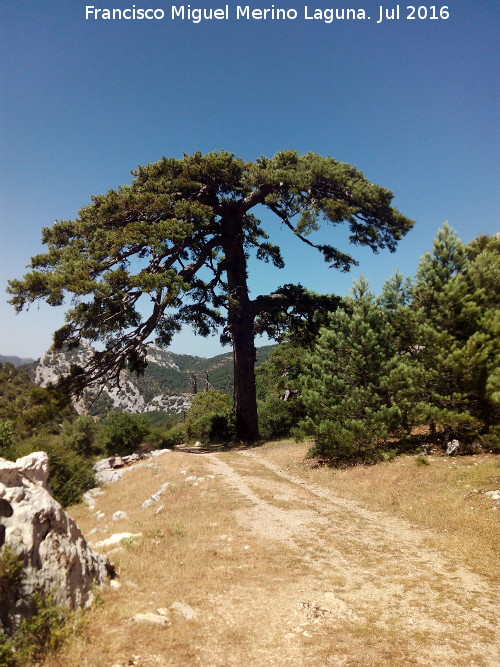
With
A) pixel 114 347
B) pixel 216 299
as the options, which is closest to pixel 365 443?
pixel 114 347

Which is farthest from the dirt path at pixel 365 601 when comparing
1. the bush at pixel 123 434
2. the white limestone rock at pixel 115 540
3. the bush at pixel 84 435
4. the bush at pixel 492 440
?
the bush at pixel 84 435

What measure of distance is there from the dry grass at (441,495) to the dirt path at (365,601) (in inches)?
21.5

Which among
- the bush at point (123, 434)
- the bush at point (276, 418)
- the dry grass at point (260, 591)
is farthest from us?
the bush at point (123, 434)

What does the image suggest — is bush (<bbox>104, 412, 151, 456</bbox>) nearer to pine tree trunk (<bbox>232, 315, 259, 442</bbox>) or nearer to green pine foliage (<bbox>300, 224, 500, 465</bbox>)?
pine tree trunk (<bbox>232, 315, 259, 442</bbox>)

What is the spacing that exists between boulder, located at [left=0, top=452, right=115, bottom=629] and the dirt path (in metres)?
1.94

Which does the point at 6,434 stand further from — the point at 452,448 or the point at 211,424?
the point at 452,448

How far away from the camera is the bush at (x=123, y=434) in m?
30.5

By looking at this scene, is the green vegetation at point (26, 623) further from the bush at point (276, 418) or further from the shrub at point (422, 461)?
the bush at point (276, 418)

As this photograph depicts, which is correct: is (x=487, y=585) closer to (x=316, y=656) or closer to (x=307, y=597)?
(x=307, y=597)

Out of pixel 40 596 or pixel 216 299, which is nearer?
pixel 40 596

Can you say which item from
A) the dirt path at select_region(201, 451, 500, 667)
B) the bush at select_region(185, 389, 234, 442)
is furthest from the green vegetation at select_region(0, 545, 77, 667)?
the bush at select_region(185, 389, 234, 442)

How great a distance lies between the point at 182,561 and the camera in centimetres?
672

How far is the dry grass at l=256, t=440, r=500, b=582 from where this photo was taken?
288 inches

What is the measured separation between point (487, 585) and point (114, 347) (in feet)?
57.0
